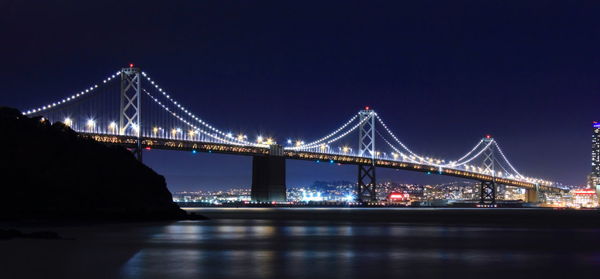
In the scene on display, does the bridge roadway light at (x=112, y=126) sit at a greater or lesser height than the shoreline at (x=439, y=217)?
greater

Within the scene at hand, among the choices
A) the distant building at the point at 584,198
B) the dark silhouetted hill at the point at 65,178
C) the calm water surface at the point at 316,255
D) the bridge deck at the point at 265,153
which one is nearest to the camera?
the calm water surface at the point at 316,255

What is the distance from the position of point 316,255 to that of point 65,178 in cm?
1996

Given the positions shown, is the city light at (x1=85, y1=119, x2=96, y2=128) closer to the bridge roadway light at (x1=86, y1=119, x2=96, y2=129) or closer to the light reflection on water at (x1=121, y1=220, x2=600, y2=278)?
the bridge roadway light at (x1=86, y1=119, x2=96, y2=129)

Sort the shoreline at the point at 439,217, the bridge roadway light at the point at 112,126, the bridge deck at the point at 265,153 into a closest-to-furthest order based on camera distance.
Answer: the shoreline at the point at 439,217 → the bridge deck at the point at 265,153 → the bridge roadway light at the point at 112,126

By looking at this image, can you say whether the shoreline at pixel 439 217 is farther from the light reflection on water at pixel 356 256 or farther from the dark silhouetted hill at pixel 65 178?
the light reflection on water at pixel 356 256

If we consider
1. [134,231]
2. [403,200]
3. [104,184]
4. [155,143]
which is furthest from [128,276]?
[403,200]

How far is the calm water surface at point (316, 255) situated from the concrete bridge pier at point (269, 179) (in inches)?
2057

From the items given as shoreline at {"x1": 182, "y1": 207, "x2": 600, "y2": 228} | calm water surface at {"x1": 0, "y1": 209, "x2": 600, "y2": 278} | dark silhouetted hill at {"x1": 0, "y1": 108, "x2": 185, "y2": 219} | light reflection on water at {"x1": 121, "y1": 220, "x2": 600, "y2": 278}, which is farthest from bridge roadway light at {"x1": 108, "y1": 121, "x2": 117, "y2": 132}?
light reflection on water at {"x1": 121, "y1": 220, "x2": 600, "y2": 278}

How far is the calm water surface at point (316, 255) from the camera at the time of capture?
18406mm

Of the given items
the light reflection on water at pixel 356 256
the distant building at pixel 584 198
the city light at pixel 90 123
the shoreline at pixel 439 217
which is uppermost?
the city light at pixel 90 123

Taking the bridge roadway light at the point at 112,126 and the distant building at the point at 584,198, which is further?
the distant building at the point at 584,198

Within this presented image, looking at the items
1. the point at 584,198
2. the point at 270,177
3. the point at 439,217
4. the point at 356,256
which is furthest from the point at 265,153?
the point at 356,256

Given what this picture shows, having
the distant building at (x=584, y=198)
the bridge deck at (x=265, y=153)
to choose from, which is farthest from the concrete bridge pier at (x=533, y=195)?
the bridge deck at (x=265, y=153)

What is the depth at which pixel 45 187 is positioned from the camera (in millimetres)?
38594
